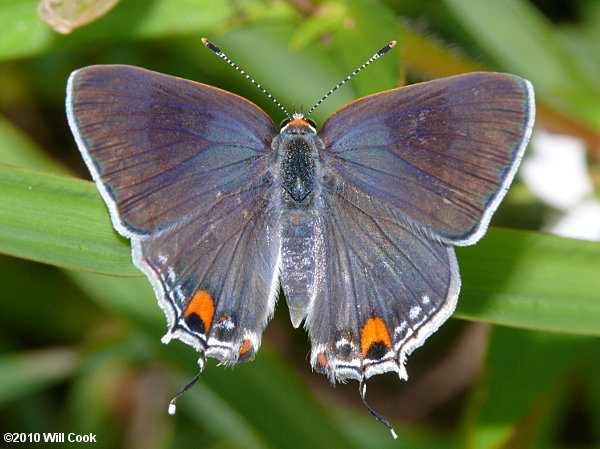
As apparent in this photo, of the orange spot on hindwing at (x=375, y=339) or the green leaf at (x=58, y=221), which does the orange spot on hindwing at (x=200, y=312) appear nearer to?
the green leaf at (x=58, y=221)

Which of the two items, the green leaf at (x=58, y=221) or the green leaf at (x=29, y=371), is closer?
the green leaf at (x=58, y=221)

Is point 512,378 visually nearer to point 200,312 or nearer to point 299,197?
point 299,197

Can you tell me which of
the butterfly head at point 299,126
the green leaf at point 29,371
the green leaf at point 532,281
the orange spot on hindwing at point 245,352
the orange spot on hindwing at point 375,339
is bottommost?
the green leaf at point 29,371

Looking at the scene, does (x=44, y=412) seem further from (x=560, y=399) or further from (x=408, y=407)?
(x=560, y=399)

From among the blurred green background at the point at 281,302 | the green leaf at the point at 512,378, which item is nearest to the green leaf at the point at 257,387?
the blurred green background at the point at 281,302

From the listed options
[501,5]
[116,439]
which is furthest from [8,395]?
[501,5]

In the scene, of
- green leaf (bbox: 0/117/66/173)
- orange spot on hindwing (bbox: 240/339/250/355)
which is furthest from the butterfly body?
green leaf (bbox: 0/117/66/173)

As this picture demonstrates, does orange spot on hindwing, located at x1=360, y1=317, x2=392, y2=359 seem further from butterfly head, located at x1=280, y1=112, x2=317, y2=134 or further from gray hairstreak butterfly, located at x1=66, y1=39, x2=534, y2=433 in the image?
butterfly head, located at x1=280, y1=112, x2=317, y2=134
